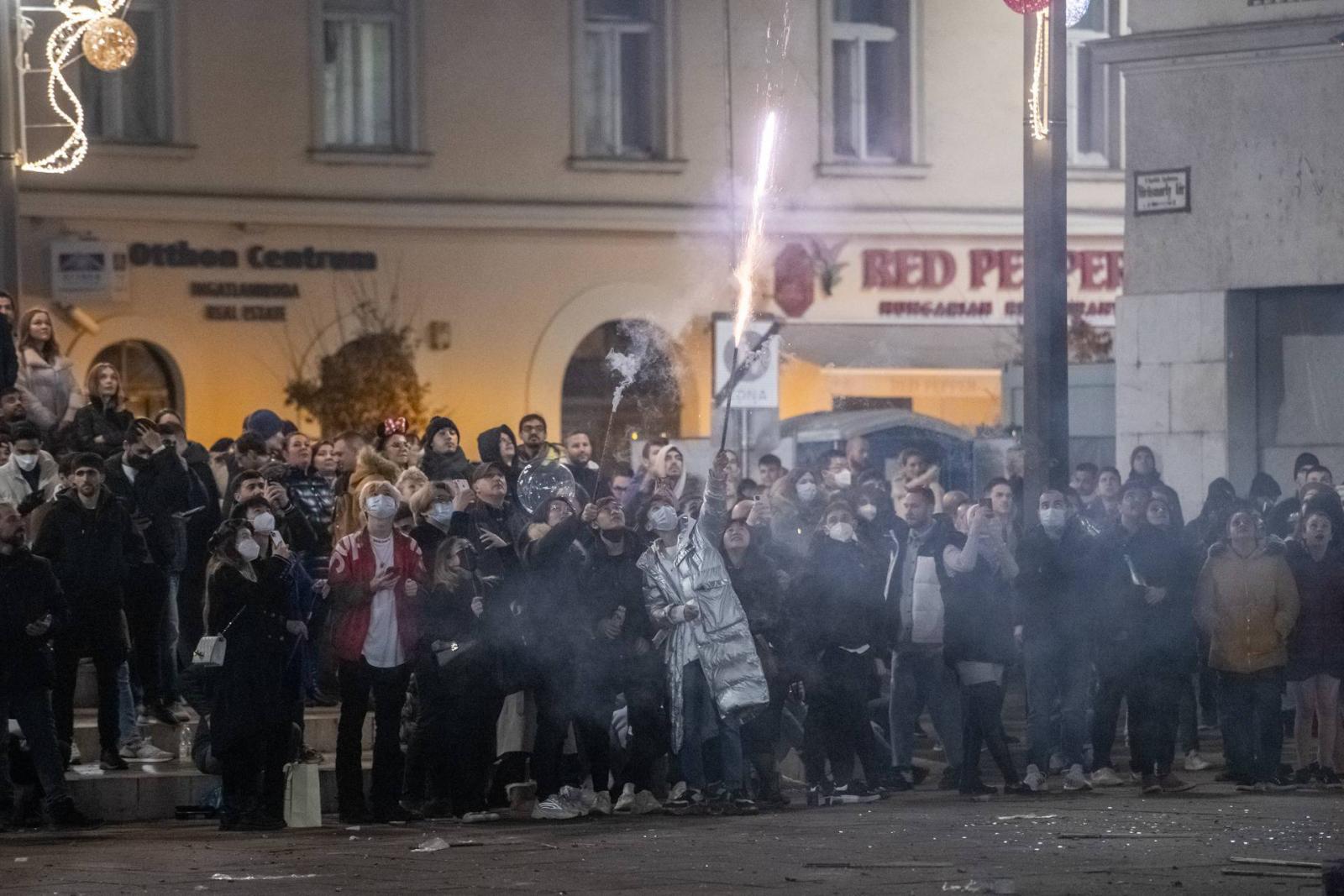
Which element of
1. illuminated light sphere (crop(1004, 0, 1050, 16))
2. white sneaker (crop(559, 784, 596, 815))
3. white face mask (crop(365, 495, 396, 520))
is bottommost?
white sneaker (crop(559, 784, 596, 815))

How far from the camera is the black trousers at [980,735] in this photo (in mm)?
14930

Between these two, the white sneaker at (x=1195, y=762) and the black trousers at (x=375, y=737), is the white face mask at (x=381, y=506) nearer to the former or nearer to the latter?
the black trousers at (x=375, y=737)

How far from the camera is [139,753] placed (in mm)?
15133

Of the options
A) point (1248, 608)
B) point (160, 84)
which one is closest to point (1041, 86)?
point (1248, 608)

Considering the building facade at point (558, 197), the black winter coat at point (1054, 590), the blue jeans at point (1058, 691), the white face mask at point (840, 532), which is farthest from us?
the building facade at point (558, 197)

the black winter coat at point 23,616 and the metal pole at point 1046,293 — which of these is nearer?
the black winter coat at point 23,616

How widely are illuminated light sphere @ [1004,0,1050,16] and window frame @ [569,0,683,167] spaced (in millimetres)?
12703

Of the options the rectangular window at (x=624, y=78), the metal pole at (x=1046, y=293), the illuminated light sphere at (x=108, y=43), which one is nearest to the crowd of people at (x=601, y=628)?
the metal pole at (x=1046, y=293)

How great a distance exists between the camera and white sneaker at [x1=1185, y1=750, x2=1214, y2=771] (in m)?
16.2

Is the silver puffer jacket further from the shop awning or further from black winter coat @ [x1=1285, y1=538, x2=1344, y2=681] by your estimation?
the shop awning

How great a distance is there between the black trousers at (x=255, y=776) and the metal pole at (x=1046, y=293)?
5.02 m

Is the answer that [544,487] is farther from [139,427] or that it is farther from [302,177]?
[302,177]

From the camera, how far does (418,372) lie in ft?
93.6

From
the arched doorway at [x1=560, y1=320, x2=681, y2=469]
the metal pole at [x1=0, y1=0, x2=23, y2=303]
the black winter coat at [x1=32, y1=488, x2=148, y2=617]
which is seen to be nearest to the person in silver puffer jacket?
the black winter coat at [x1=32, y1=488, x2=148, y2=617]
